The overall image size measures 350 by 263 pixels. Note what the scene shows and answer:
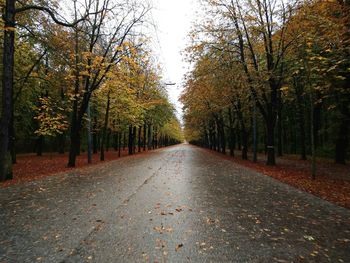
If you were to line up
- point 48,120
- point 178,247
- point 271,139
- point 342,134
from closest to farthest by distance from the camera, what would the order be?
point 178,247
point 48,120
point 271,139
point 342,134

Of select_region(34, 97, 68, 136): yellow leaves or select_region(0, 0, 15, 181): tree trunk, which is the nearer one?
select_region(0, 0, 15, 181): tree trunk

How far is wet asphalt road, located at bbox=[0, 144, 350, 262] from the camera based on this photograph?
3.28 meters

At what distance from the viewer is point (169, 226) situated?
4320 millimetres

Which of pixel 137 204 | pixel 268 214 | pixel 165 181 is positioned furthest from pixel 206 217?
pixel 165 181

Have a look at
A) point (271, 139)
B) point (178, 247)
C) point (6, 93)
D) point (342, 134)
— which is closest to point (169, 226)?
point (178, 247)

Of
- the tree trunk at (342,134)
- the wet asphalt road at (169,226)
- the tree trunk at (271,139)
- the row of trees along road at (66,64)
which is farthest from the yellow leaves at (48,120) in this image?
the tree trunk at (342,134)

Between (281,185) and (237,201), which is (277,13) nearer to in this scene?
(281,185)

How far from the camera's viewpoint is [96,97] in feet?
65.5

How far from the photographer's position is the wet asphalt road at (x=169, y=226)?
3279mm

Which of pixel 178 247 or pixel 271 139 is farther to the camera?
pixel 271 139

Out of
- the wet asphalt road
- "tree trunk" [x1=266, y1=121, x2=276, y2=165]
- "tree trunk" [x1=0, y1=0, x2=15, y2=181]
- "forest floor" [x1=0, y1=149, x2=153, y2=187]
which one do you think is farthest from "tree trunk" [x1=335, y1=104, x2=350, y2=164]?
"tree trunk" [x1=0, y1=0, x2=15, y2=181]

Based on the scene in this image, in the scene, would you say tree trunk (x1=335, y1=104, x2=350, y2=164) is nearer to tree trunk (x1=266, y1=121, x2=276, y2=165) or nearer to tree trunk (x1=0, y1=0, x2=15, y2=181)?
tree trunk (x1=266, y1=121, x2=276, y2=165)

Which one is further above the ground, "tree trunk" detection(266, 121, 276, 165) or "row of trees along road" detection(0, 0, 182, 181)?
"row of trees along road" detection(0, 0, 182, 181)

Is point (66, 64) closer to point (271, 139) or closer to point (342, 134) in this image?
point (271, 139)
